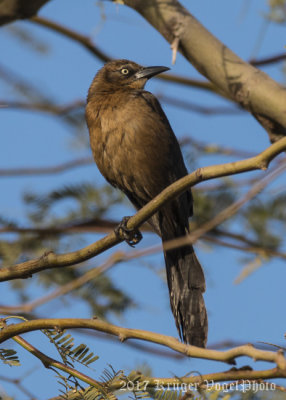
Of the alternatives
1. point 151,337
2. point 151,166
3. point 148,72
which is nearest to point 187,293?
point 151,166

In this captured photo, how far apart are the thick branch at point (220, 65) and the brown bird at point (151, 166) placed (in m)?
0.98

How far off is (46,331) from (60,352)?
0.37ft

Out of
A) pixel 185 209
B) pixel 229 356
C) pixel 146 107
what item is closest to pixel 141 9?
pixel 146 107

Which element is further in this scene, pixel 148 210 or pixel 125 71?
pixel 125 71

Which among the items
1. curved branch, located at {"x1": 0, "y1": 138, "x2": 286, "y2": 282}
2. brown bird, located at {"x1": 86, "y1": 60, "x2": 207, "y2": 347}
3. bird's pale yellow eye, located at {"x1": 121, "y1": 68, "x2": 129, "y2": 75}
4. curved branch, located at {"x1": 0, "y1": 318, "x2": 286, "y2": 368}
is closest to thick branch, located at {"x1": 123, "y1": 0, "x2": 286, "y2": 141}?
curved branch, located at {"x1": 0, "y1": 138, "x2": 286, "y2": 282}

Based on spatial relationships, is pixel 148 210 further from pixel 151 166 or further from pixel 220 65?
pixel 151 166

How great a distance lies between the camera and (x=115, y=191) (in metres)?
5.29

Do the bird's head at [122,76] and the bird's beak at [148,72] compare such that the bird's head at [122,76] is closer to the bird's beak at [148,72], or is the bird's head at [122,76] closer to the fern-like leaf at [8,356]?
the bird's beak at [148,72]

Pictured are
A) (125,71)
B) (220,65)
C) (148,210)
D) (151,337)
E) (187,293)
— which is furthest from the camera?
(125,71)

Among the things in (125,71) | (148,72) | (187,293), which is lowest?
(187,293)

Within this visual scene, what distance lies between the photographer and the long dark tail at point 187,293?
4.17 meters

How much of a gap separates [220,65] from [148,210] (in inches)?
40.2

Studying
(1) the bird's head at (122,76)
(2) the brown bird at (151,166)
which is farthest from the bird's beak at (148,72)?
(2) the brown bird at (151,166)

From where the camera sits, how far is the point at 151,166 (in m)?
4.55
